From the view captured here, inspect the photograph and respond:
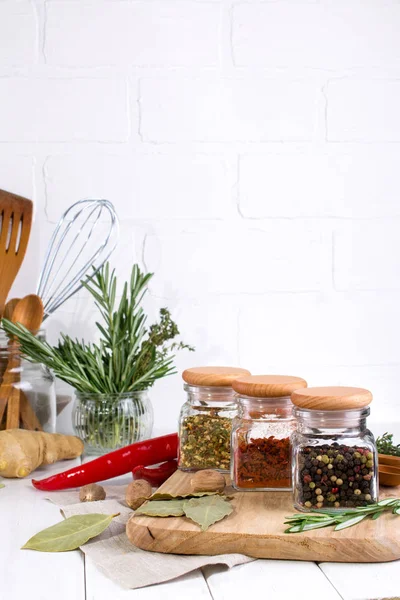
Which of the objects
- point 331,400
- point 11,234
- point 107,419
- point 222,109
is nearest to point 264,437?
point 331,400

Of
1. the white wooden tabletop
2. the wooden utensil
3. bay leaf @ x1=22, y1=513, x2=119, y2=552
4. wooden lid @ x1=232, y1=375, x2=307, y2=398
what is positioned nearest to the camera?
the white wooden tabletop

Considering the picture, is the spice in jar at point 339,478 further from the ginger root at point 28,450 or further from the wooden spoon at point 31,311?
the wooden spoon at point 31,311

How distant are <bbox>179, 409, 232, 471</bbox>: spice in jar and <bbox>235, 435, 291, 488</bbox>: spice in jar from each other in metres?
0.08

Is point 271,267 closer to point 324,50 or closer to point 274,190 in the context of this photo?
point 274,190

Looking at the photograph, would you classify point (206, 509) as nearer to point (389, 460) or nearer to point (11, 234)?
point (389, 460)

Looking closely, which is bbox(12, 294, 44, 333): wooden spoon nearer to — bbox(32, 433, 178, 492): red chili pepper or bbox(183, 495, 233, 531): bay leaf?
bbox(32, 433, 178, 492): red chili pepper

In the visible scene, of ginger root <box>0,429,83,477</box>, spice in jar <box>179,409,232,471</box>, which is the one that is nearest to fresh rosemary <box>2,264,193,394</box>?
ginger root <box>0,429,83,477</box>

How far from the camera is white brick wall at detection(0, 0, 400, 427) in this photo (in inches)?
52.7

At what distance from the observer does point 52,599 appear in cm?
65

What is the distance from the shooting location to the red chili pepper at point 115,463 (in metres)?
0.98

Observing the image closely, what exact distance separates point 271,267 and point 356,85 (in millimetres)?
389

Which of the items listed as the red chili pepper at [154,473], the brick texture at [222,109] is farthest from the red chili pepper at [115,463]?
the brick texture at [222,109]

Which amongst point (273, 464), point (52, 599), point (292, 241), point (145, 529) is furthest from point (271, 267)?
point (52, 599)

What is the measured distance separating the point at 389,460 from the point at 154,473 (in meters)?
0.31
